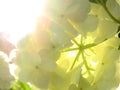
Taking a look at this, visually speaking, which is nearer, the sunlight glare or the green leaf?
the sunlight glare

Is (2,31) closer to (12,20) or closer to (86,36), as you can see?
(12,20)

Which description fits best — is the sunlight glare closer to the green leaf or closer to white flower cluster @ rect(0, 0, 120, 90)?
white flower cluster @ rect(0, 0, 120, 90)

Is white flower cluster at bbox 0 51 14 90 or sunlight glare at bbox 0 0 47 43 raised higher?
sunlight glare at bbox 0 0 47 43

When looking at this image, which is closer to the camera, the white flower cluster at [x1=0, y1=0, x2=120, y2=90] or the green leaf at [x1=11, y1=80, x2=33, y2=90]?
the white flower cluster at [x1=0, y1=0, x2=120, y2=90]

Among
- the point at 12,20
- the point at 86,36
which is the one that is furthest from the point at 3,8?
the point at 86,36

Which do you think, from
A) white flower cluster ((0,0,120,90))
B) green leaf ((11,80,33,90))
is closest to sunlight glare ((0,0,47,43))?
white flower cluster ((0,0,120,90))

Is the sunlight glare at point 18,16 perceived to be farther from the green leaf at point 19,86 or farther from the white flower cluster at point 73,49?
the green leaf at point 19,86

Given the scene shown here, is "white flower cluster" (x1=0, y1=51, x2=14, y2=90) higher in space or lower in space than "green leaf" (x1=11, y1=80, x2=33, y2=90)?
lower
